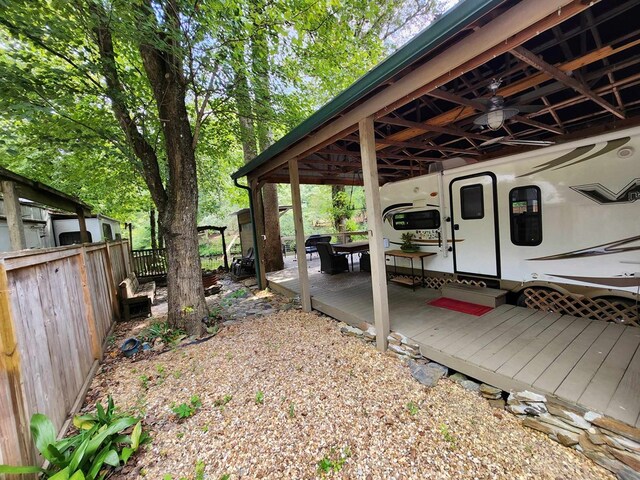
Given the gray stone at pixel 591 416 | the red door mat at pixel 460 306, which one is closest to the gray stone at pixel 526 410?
the gray stone at pixel 591 416

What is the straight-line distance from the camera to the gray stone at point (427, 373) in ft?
8.76

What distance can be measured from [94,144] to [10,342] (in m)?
4.61

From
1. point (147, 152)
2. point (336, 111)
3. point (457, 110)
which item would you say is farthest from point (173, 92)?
point (457, 110)

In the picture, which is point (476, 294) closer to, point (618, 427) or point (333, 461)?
point (618, 427)

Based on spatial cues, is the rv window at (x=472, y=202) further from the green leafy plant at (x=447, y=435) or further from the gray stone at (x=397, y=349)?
the green leafy plant at (x=447, y=435)

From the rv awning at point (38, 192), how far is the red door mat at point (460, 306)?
533 centimetres

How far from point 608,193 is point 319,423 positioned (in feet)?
13.5

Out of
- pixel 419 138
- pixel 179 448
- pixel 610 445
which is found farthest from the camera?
pixel 419 138

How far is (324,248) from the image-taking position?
7.06m

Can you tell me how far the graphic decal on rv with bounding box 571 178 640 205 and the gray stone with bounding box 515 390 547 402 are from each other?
2.61 metres

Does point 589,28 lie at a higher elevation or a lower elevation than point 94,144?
lower

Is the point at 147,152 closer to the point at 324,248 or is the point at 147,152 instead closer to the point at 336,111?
the point at 336,111

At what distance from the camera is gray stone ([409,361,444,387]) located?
2.67m

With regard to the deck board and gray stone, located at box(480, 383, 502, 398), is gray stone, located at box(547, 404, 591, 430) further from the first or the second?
gray stone, located at box(480, 383, 502, 398)
